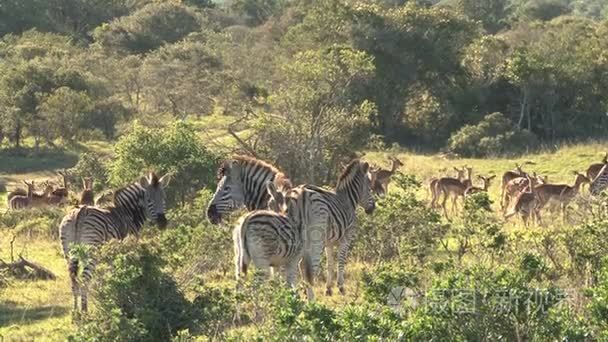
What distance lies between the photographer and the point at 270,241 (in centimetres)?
879

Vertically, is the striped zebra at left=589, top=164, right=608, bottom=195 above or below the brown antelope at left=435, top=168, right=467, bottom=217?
above

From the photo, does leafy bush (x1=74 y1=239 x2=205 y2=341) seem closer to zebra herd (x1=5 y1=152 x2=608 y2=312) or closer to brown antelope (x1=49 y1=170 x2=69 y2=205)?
zebra herd (x1=5 y1=152 x2=608 y2=312)

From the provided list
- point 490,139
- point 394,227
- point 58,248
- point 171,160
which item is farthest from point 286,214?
point 490,139

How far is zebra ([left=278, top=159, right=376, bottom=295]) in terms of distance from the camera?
9.89 metres

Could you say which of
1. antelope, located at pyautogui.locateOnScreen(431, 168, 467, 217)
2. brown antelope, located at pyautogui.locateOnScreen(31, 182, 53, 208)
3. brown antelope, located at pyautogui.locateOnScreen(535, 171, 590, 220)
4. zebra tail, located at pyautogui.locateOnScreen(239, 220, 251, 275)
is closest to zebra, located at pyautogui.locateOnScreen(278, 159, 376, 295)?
zebra tail, located at pyautogui.locateOnScreen(239, 220, 251, 275)

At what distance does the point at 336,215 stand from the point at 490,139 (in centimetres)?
1889

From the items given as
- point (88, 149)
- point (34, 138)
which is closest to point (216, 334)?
point (88, 149)

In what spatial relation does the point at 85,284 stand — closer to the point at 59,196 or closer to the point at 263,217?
the point at 263,217

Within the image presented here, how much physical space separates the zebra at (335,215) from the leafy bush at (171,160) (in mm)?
5826

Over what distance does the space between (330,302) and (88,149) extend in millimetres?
20422

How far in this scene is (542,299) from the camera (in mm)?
6188

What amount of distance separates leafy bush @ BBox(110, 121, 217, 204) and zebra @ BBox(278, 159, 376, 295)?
229 inches

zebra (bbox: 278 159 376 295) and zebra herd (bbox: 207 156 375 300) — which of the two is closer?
zebra herd (bbox: 207 156 375 300)

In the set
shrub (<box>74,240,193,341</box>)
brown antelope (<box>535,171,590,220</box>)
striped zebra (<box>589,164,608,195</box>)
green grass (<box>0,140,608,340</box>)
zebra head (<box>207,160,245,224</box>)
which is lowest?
green grass (<box>0,140,608,340</box>)
